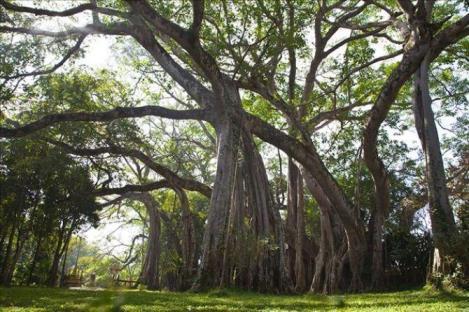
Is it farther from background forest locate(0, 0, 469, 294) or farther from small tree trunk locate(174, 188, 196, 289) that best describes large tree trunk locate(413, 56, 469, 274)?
small tree trunk locate(174, 188, 196, 289)

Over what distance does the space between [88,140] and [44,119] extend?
2721 millimetres

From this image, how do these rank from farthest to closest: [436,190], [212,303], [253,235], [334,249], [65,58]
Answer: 1. [334,249]
2. [65,58]
3. [253,235]
4. [436,190]
5. [212,303]

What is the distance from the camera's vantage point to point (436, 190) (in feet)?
23.3

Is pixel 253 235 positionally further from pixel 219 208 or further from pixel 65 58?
pixel 65 58

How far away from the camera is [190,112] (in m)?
8.84

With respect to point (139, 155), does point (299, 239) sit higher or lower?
lower

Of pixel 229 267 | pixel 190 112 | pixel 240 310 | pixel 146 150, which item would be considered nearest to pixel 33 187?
pixel 146 150

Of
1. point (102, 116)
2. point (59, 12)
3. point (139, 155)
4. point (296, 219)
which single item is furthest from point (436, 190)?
point (59, 12)

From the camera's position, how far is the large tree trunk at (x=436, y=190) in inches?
254

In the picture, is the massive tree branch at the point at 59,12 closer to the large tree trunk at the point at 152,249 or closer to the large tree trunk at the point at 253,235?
the large tree trunk at the point at 253,235

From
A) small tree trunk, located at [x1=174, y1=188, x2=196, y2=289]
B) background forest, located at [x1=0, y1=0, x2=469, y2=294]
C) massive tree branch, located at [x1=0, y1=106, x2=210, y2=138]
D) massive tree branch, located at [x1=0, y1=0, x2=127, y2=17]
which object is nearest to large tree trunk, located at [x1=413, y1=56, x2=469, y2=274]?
background forest, located at [x1=0, y1=0, x2=469, y2=294]

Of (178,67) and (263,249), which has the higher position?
(178,67)

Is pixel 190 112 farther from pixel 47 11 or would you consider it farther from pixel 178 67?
pixel 47 11

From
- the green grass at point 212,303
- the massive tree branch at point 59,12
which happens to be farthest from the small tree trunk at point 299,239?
the massive tree branch at point 59,12
